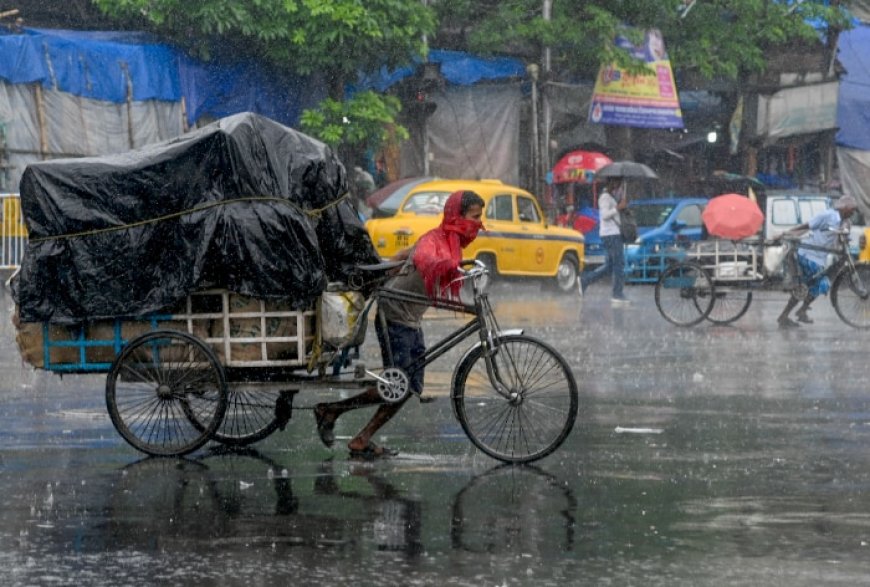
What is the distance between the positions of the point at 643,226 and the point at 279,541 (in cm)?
2473

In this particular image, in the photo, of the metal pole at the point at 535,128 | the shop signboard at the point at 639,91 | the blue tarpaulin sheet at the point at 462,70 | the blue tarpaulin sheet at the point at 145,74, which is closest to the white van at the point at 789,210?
the metal pole at the point at 535,128

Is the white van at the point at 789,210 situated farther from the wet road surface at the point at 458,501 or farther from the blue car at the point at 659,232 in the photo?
the wet road surface at the point at 458,501

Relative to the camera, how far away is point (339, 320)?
878 cm

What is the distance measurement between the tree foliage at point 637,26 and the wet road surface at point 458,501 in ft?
70.4

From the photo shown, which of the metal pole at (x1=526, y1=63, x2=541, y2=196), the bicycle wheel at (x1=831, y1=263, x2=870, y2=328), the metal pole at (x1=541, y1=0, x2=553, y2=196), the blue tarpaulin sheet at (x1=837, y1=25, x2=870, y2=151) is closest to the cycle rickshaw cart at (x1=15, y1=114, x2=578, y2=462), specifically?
the bicycle wheel at (x1=831, y1=263, x2=870, y2=328)

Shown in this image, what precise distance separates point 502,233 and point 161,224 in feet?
57.5

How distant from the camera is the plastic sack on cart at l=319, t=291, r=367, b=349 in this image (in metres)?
8.73

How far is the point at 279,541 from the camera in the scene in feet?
21.2

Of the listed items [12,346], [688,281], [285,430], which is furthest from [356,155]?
[285,430]

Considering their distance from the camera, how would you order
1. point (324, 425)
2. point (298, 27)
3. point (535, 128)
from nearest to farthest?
point (324, 425) < point (298, 27) < point (535, 128)

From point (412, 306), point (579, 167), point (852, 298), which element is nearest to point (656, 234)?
point (579, 167)

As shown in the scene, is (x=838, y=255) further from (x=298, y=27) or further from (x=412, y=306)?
(x=298, y=27)

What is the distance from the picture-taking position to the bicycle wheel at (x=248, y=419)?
9.27 meters

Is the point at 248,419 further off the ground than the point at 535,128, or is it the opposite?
the point at 535,128
